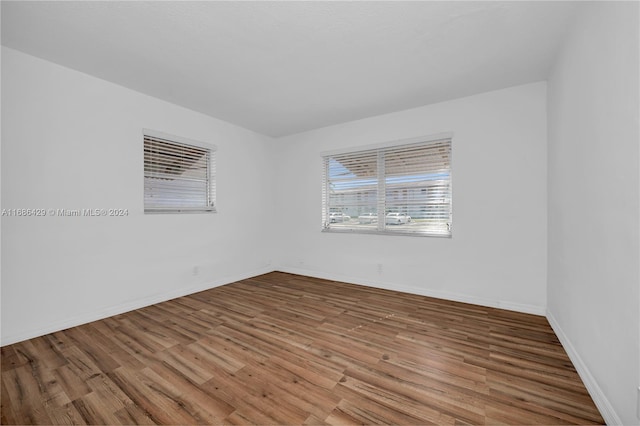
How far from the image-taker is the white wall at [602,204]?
1.29m

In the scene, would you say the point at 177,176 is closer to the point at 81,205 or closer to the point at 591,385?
the point at 81,205

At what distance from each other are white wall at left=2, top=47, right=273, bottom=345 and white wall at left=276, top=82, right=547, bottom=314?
8.54 feet

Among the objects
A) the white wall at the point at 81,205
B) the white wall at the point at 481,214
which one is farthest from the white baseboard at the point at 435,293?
the white wall at the point at 81,205

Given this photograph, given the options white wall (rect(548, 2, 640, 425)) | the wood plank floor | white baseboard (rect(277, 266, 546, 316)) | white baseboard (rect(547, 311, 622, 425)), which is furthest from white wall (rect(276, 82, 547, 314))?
white baseboard (rect(547, 311, 622, 425))

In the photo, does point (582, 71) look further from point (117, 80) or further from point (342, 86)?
point (117, 80)

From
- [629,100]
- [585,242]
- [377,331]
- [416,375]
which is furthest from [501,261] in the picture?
[629,100]

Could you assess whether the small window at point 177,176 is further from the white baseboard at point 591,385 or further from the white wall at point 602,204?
the white baseboard at point 591,385

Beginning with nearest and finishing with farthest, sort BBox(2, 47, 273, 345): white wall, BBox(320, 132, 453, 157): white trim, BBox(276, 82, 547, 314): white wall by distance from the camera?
BBox(2, 47, 273, 345): white wall, BBox(276, 82, 547, 314): white wall, BBox(320, 132, 453, 157): white trim

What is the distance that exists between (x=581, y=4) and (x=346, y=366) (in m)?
3.08

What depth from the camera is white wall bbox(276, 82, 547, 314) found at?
120 inches

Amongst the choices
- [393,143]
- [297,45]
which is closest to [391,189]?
[393,143]

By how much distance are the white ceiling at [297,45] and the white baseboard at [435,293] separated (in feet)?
8.46

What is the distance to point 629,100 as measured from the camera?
130 centimetres

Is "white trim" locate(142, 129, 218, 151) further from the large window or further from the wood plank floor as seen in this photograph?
the wood plank floor
